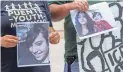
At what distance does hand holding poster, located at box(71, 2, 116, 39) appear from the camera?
6.89ft

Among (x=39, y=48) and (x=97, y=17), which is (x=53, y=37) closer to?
(x=39, y=48)

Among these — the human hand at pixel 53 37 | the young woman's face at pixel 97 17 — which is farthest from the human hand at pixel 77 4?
the human hand at pixel 53 37

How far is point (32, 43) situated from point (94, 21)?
55cm

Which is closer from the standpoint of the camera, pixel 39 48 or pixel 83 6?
pixel 39 48

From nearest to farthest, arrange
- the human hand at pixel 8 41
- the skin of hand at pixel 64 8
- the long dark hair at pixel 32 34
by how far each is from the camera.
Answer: the human hand at pixel 8 41, the long dark hair at pixel 32 34, the skin of hand at pixel 64 8

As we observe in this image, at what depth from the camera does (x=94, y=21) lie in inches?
84.4

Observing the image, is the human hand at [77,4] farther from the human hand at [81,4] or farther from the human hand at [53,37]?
the human hand at [53,37]

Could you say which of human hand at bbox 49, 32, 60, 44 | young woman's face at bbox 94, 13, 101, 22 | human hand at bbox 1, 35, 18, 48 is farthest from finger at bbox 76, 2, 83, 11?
human hand at bbox 1, 35, 18, 48

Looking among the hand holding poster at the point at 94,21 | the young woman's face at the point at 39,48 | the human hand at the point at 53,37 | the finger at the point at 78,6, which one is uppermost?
the finger at the point at 78,6

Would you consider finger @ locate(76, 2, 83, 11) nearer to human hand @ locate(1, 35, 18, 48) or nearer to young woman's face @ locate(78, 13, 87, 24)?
young woman's face @ locate(78, 13, 87, 24)

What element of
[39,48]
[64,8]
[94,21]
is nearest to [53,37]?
[39,48]

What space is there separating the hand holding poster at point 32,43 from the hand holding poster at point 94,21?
1.23ft

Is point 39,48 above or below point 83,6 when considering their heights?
below

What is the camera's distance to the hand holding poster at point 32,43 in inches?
67.6
